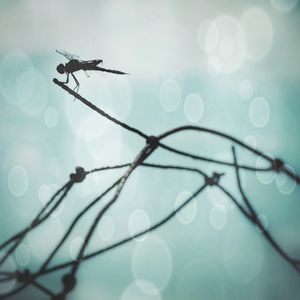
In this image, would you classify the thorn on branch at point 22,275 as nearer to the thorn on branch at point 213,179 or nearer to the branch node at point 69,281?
the branch node at point 69,281

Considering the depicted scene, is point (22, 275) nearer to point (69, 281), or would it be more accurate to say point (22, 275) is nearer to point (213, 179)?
point (69, 281)

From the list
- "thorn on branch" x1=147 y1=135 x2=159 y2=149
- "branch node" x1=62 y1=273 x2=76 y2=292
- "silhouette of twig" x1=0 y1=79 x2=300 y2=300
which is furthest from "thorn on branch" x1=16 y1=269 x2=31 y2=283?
"thorn on branch" x1=147 y1=135 x2=159 y2=149

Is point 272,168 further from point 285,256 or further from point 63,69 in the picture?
point 63,69

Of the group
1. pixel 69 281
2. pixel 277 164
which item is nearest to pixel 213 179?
pixel 277 164

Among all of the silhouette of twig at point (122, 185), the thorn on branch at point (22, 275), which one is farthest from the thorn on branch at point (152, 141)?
the thorn on branch at point (22, 275)

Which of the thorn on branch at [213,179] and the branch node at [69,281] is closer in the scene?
the branch node at [69,281]

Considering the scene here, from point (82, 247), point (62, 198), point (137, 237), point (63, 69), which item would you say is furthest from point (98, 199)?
point (63, 69)

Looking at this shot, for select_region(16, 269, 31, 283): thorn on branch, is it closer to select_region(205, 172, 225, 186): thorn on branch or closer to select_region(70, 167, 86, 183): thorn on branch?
select_region(70, 167, 86, 183): thorn on branch
